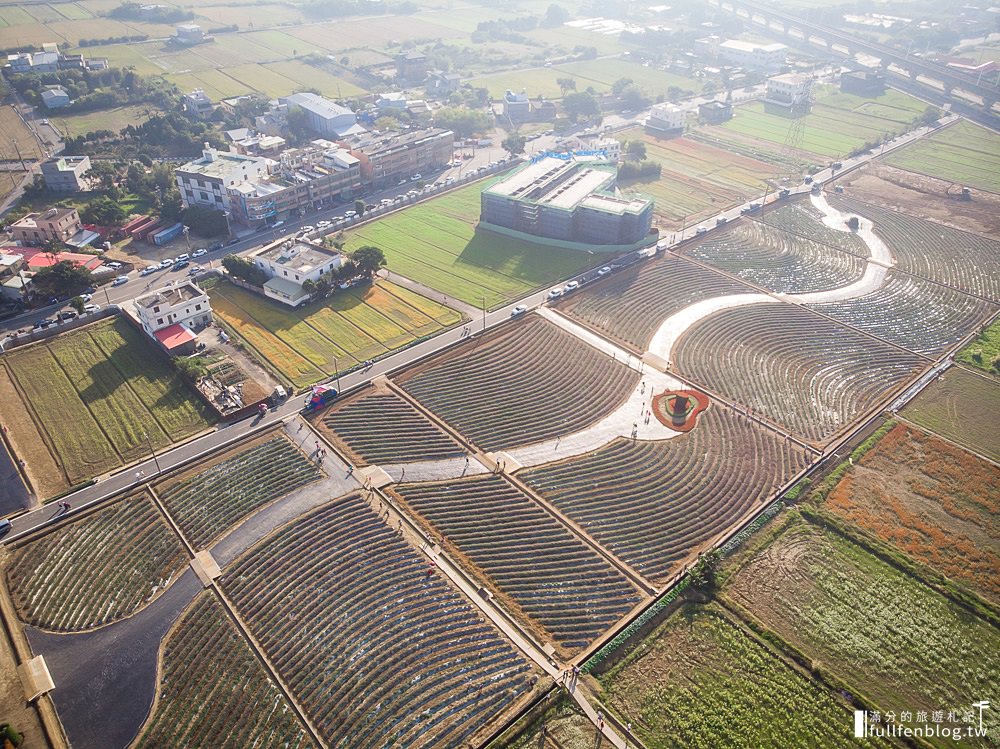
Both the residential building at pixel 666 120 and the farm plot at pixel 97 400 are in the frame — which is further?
the residential building at pixel 666 120

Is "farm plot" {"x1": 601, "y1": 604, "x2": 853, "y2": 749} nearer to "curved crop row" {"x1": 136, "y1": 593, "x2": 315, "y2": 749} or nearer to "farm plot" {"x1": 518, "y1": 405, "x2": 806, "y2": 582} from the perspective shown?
"farm plot" {"x1": 518, "y1": 405, "x2": 806, "y2": 582}

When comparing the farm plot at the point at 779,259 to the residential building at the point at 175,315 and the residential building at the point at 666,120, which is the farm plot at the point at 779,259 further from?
the residential building at the point at 175,315

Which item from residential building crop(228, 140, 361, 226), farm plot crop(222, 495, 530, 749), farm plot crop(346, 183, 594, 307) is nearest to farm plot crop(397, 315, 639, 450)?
farm plot crop(346, 183, 594, 307)

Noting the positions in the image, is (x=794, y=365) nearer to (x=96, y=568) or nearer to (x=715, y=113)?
(x=96, y=568)

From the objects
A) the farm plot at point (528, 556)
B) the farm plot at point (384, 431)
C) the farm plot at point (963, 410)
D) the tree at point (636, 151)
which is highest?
the tree at point (636, 151)

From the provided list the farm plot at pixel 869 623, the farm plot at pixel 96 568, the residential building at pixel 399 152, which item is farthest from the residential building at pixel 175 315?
the farm plot at pixel 869 623

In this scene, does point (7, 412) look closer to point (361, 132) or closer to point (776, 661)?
point (776, 661)

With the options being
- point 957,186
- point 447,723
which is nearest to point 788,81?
point 957,186
